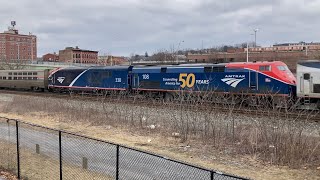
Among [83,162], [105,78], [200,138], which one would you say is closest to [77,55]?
[105,78]

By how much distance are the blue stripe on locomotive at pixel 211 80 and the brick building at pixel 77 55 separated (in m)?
116

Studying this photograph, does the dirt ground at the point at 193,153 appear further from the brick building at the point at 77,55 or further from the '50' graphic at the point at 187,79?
the brick building at the point at 77,55

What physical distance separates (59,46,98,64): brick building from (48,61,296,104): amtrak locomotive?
109m

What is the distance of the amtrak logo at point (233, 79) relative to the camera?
26.8m

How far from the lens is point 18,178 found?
9.87 metres

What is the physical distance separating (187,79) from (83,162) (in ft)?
68.2

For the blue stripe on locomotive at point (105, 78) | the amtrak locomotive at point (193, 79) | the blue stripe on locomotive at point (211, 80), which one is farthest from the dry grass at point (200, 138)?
the blue stripe on locomotive at point (105, 78)

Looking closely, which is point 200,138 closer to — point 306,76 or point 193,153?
point 193,153

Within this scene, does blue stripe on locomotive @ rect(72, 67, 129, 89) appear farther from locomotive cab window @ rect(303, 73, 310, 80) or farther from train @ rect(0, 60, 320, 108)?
locomotive cab window @ rect(303, 73, 310, 80)

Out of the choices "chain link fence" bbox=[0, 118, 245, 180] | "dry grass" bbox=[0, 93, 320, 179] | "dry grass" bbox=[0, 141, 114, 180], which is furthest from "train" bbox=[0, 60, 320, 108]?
"dry grass" bbox=[0, 141, 114, 180]

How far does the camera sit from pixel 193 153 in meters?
12.6

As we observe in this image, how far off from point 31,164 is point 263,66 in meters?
18.6

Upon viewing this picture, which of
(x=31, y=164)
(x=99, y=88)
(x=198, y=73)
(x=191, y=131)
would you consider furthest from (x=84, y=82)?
(x=31, y=164)

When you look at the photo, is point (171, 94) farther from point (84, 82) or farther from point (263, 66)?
point (84, 82)
